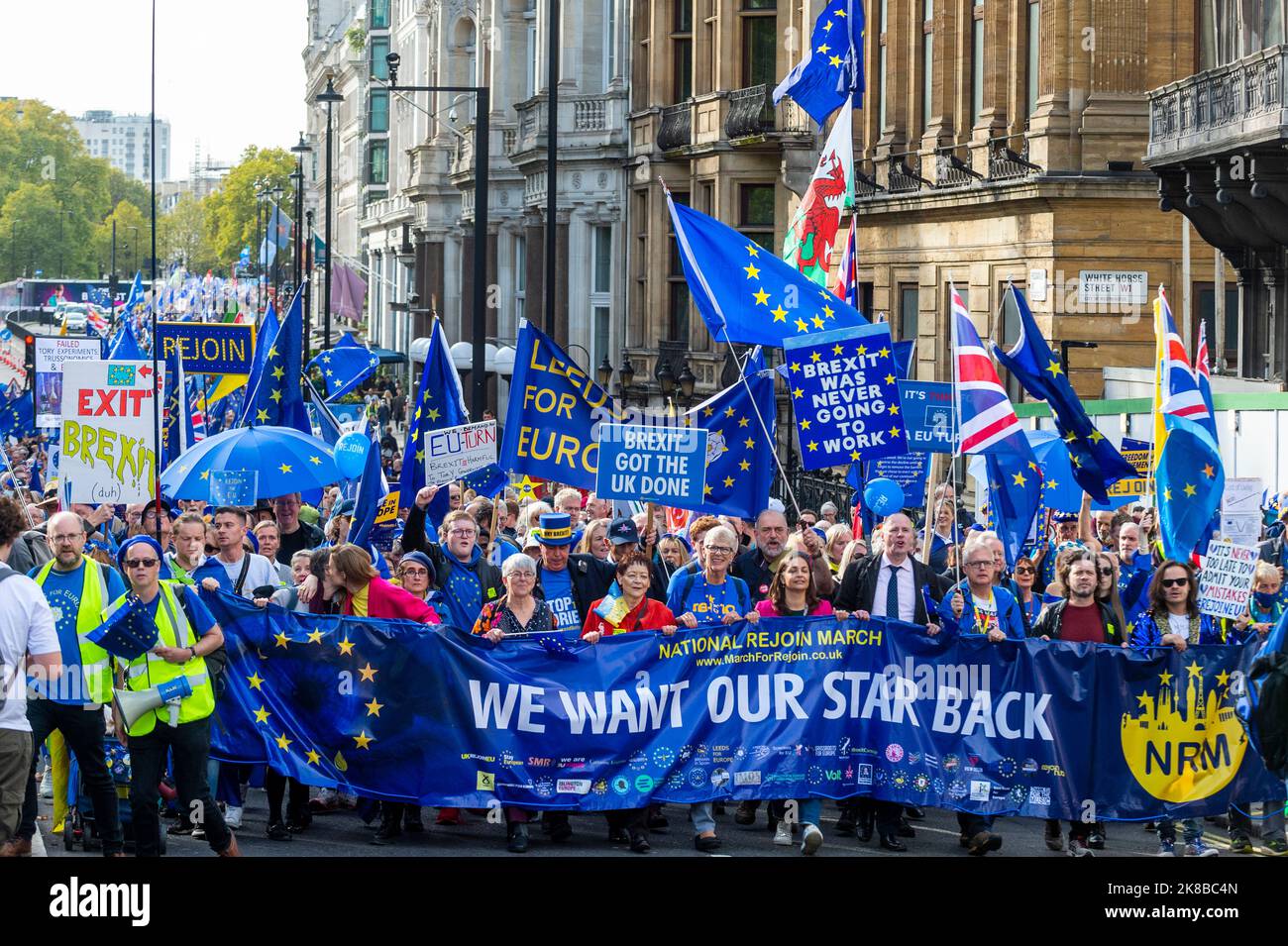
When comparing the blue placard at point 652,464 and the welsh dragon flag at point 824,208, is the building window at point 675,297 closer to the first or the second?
the welsh dragon flag at point 824,208

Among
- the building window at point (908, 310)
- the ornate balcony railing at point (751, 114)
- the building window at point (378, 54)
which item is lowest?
the building window at point (908, 310)

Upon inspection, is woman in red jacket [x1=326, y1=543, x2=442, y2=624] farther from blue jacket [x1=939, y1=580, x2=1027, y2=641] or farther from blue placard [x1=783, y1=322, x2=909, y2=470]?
blue placard [x1=783, y1=322, x2=909, y2=470]

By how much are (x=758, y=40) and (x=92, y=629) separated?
27246 millimetres

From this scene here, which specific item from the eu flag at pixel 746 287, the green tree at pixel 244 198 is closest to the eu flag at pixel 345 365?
the eu flag at pixel 746 287

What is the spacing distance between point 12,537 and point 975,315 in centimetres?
2147

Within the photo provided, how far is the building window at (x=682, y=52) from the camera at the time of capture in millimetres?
39562

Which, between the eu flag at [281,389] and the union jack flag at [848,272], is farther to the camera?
the eu flag at [281,389]

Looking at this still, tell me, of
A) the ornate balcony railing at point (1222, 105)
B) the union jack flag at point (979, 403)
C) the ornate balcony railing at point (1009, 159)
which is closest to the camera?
the union jack flag at point (979, 403)

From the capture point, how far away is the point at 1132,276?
27.8 m

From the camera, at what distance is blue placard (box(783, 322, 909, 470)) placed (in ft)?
45.2

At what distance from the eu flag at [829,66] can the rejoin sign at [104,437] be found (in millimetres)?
7215

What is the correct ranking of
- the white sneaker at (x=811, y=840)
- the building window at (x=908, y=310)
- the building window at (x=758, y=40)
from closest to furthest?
the white sneaker at (x=811, y=840) → the building window at (x=908, y=310) → the building window at (x=758, y=40)

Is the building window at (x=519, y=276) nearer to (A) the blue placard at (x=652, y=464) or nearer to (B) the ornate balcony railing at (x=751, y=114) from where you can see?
(B) the ornate balcony railing at (x=751, y=114)

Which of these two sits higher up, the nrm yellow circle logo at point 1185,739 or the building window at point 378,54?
the building window at point 378,54
